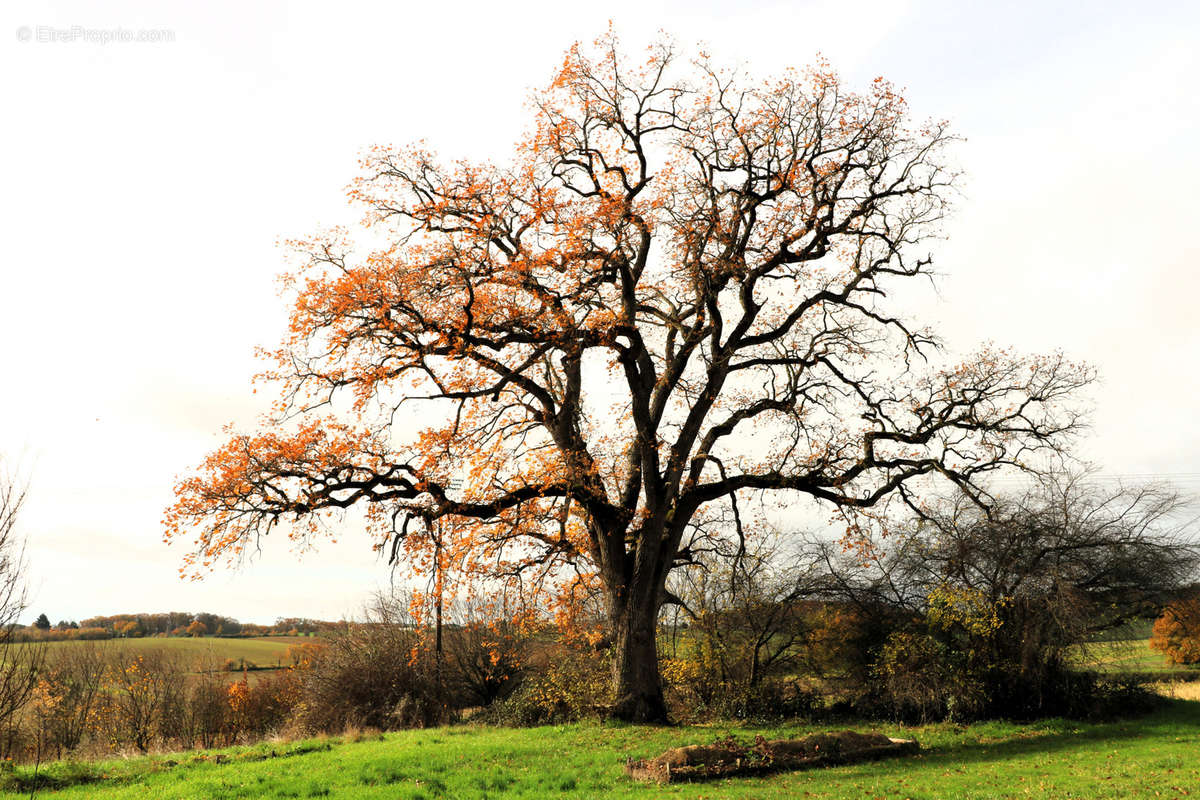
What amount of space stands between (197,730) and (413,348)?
22269 millimetres

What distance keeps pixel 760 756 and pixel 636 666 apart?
5.33 m

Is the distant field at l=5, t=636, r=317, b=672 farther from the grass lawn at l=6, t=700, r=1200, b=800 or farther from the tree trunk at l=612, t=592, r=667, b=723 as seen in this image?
the tree trunk at l=612, t=592, r=667, b=723

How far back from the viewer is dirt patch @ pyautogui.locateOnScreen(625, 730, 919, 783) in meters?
12.5

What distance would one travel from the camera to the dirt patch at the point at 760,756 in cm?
1246

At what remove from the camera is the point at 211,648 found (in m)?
37.3

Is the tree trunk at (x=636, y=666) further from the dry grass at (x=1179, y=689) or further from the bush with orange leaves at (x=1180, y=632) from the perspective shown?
the bush with orange leaves at (x=1180, y=632)

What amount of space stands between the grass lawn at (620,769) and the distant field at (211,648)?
2263 cm

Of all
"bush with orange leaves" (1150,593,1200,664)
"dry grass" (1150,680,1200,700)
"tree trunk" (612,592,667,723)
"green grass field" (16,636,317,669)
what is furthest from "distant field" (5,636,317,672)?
"bush with orange leaves" (1150,593,1200,664)

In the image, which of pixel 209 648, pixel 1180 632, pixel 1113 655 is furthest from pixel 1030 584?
pixel 209 648

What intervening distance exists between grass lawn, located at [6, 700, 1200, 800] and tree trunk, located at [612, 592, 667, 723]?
1.06m

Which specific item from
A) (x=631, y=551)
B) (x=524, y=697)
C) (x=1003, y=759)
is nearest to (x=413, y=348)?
(x=631, y=551)

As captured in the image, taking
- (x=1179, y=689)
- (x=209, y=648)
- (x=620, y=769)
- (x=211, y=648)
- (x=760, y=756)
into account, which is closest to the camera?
(x=620, y=769)

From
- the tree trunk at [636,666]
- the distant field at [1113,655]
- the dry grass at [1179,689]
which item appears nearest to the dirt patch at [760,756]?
the tree trunk at [636,666]

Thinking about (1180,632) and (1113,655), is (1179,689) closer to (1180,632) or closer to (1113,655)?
(1180,632)
